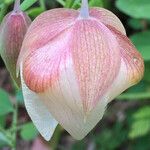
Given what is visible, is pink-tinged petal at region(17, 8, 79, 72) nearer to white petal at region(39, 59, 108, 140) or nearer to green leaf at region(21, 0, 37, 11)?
white petal at region(39, 59, 108, 140)

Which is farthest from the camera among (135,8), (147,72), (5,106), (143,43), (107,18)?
(147,72)

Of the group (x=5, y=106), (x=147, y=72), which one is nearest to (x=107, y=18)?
(x=5, y=106)

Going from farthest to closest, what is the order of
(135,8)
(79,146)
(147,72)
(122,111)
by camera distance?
(122,111)
(79,146)
(147,72)
(135,8)

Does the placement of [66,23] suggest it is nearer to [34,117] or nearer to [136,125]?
[34,117]

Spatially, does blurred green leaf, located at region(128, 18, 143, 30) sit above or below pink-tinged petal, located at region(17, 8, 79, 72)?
below

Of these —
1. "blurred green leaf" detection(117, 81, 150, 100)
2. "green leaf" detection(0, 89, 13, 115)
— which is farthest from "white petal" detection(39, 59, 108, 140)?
"blurred green leaf" detection(117, 81, 150, 100)

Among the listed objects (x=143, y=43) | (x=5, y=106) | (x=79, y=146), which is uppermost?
(x=5, y=106)

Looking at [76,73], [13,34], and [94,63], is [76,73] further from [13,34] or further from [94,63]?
[13,34]
